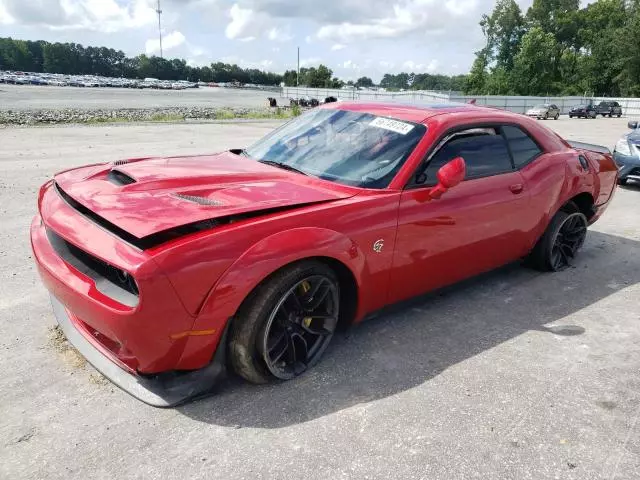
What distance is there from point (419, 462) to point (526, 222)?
2383mm

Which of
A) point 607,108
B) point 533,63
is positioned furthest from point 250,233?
point 533,63

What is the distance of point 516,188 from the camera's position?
382 cm

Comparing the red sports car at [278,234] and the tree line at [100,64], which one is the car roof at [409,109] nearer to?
the red sports car at [278,234]

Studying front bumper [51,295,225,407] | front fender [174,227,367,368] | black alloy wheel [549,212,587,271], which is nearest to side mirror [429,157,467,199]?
front fender [174,227,367,368]

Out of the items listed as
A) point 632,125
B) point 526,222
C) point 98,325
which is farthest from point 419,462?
point 632,125

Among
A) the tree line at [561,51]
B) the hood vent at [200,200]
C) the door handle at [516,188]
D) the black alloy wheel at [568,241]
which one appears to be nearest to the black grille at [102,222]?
the hood vent at [200,200]

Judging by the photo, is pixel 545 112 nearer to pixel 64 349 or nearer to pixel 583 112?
pixel 583 112

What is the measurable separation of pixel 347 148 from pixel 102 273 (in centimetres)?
175

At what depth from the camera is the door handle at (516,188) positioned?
149 inches

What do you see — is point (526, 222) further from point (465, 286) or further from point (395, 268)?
point (395, 268)

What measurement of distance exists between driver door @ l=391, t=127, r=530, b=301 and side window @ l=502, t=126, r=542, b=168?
0.09 metres

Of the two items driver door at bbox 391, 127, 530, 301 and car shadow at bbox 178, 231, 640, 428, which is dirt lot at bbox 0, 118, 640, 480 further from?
driver door at bbox 391, 127, 530, 301

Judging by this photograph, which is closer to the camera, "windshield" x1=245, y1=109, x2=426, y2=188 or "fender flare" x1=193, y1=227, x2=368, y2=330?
"fender flare" x1=193, y1=227, x2=368, y2=330

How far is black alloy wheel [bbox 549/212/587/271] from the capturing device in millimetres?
4586
